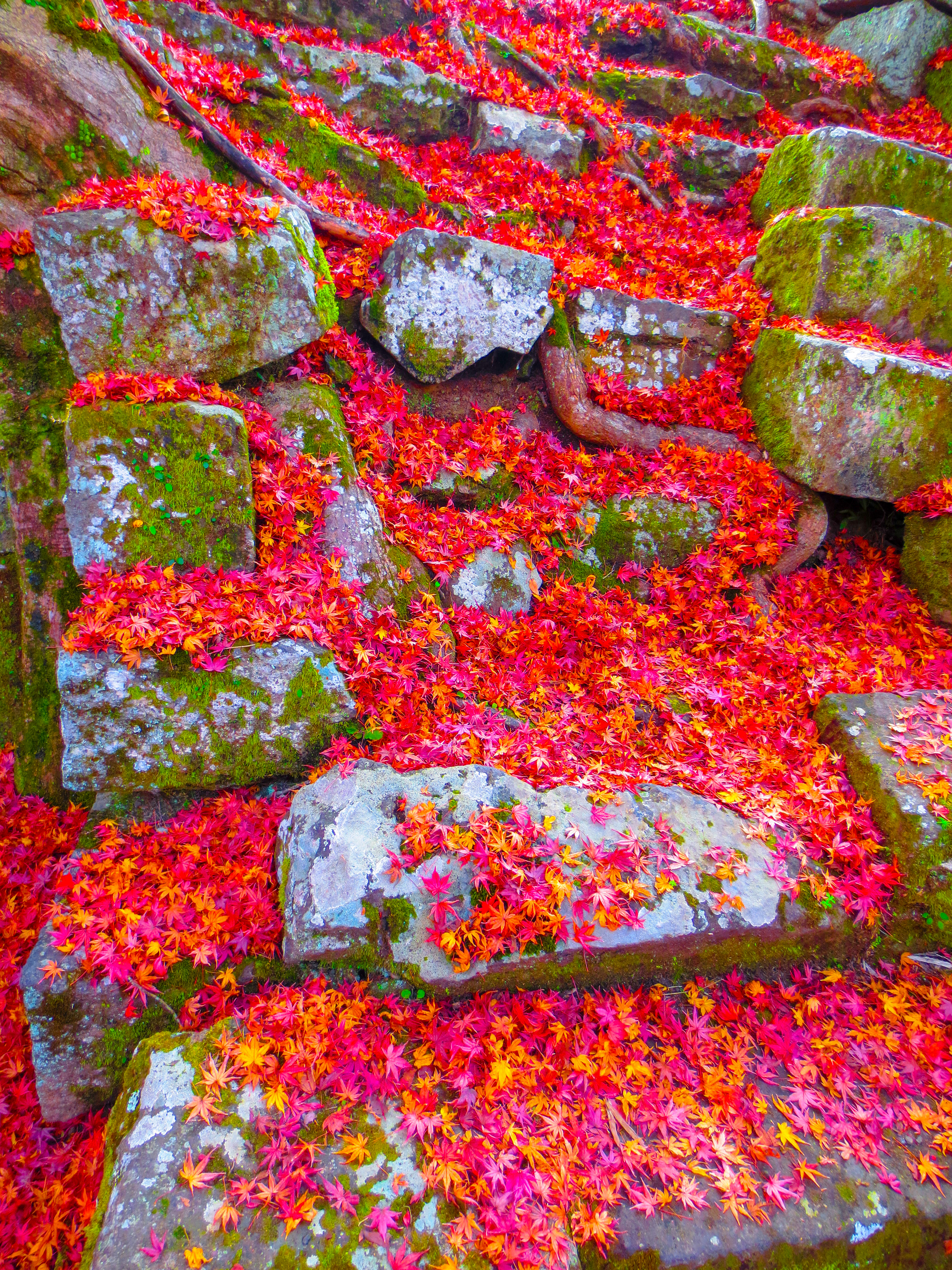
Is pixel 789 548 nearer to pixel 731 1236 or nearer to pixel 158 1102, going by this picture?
pixel 731 1236

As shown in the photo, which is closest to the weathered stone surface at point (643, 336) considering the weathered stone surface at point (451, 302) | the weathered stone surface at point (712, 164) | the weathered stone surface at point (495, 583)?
the weathered stone surface at point (451, 302)

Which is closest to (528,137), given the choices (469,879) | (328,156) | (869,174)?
(328,156)

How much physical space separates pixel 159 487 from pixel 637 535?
3963 mm

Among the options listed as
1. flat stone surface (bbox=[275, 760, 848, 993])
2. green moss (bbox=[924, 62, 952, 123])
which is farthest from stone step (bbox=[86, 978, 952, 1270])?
green moss (bbox=[924, 62, 952, 123])

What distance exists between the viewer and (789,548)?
5.60m

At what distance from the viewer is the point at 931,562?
5434mm

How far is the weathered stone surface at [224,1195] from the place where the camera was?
84.4 inches

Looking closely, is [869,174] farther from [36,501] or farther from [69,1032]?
[69,1032]

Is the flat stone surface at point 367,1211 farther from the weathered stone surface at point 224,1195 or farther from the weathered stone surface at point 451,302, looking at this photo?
the weathered stone surface at point 451,302

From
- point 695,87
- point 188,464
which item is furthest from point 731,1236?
point 695,87

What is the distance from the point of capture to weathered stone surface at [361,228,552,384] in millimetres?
5234

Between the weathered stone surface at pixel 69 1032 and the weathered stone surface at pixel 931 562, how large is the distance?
23.1 ft

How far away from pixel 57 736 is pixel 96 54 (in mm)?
5155

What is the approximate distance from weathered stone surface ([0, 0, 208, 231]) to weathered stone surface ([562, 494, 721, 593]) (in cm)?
470
